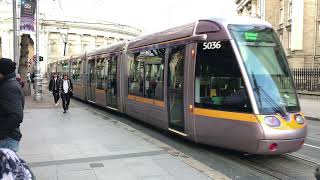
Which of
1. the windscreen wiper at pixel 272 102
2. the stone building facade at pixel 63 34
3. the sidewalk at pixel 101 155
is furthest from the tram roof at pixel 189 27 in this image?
the stone building facade at pixel 63 34

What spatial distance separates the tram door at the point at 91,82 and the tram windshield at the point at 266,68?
44.7 ft

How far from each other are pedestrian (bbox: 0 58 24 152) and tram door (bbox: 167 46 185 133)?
20.1ft

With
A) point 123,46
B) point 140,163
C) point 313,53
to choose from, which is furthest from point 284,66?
point 313,53

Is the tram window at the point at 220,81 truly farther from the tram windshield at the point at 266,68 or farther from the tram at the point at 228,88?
the tram windshield at the point at 266,68

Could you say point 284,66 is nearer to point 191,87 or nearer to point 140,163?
point 191,87

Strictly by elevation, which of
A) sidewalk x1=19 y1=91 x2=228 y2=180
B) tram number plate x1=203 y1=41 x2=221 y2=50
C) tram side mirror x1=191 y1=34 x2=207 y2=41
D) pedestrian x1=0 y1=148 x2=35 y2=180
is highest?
tram side mirror x1=191 y1=34 x2=207 y2=41

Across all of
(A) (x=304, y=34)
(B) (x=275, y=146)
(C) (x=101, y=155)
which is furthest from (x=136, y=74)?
(A) (x=304, y=34)

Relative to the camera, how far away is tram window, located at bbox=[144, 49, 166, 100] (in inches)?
495

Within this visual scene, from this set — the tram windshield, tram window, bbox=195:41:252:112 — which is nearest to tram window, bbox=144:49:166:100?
tram window, bbox=195:41:252:112

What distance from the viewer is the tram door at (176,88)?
11.2 meters

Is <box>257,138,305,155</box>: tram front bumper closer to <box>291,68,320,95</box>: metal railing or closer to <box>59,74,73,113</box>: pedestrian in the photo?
<box>59,74,73,113</box>: pedestrian

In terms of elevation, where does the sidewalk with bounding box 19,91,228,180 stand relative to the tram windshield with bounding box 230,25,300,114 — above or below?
below

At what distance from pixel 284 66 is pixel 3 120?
20.6ft

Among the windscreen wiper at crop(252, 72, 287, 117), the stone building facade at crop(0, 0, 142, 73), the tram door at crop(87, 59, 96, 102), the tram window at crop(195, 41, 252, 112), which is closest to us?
the windscreen wiper at crop(252, 72, 287, 117)
